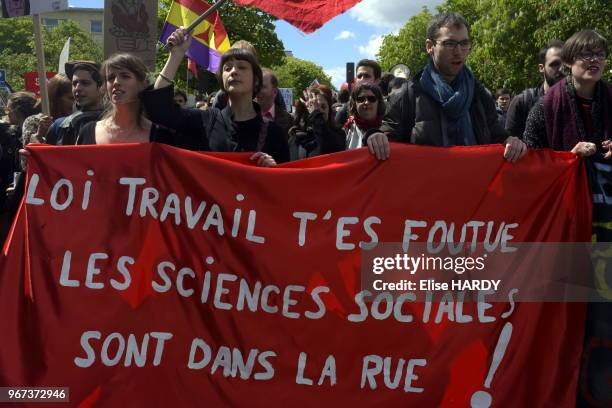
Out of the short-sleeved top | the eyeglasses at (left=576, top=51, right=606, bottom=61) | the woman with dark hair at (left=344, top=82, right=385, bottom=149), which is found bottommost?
the short-sleeved top

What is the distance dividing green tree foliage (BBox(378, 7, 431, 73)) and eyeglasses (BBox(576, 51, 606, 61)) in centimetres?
5887

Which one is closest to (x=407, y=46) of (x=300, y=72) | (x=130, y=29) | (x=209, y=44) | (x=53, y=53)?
(x=53, y=53)

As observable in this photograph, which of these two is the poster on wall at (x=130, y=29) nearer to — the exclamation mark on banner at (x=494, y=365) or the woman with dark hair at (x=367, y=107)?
the woman with dark hair at (x=367, y=107)

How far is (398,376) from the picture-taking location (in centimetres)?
321

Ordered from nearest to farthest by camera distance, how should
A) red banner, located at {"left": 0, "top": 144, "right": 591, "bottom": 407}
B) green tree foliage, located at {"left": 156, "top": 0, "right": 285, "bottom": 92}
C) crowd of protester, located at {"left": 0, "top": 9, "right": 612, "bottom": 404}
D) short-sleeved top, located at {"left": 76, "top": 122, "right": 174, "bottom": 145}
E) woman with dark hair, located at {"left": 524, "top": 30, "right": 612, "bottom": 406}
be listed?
red banner, located at {"left": 0, "top": 144, "right": 591, "bottom": 407} → woman with dark hair, located at {"left": 524, "top": 30, "right": 612, "bottom": 406} → crowd of protester, located at {"left": 0, "top": 9, "right": 612, "bottom": 404} → short-sleeved top, located at {"left": 76, "top": 122, "right": 174, "bottom": 145} → green tree foliage, located at {"left": 156, "top": 0, "right": 285, "bottom": 92}

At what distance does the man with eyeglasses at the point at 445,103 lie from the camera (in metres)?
3.50

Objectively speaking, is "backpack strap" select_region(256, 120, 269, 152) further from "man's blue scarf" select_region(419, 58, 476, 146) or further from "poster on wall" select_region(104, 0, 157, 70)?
"poster on wall" select_region(104, 0, 157, 70)

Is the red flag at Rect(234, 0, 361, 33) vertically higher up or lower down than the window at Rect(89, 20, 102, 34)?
lower down

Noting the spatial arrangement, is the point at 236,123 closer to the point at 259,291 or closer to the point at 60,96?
the point at 259,291

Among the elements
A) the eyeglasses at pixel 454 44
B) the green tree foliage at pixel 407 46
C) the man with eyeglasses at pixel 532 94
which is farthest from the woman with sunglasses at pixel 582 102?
the green tree foliage at pixel 407 46

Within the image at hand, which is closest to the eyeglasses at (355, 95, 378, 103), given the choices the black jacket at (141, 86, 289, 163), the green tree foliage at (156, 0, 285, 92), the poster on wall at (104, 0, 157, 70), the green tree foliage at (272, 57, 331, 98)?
the black jacket at (141, 86, 289, 163)

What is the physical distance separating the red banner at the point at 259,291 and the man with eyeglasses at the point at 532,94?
125cm

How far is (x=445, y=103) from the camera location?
137 inches

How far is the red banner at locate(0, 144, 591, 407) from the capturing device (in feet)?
10.3
